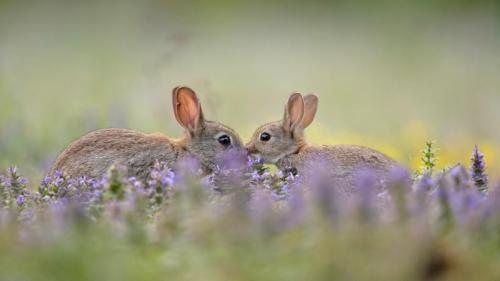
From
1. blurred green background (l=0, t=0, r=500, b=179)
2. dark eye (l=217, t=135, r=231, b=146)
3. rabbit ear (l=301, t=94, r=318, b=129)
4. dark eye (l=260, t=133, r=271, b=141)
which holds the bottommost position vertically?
dark eye (l=217, t=135, r=231, b=146)

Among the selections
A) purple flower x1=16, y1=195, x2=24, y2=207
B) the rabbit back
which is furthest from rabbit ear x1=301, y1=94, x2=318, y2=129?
purple flower x1=16, y1=195, x2=24, y2=207

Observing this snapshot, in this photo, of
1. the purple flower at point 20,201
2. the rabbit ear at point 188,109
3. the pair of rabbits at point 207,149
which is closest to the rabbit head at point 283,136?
the pair of rabbits at point 207,149

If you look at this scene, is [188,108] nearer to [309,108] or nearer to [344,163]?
[309,108]

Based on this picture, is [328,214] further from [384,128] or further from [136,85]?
[136,85]

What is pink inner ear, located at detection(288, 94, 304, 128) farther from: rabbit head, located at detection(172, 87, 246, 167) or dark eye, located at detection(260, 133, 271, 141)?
rabbit head, located at detection(172, 87, 246, 167)

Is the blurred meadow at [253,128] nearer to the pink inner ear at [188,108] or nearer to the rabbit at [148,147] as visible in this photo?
the rabbit at [148,147]

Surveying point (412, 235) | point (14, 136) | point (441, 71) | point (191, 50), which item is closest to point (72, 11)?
point (191, 50)

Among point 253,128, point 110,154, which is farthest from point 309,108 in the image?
point 253,128
